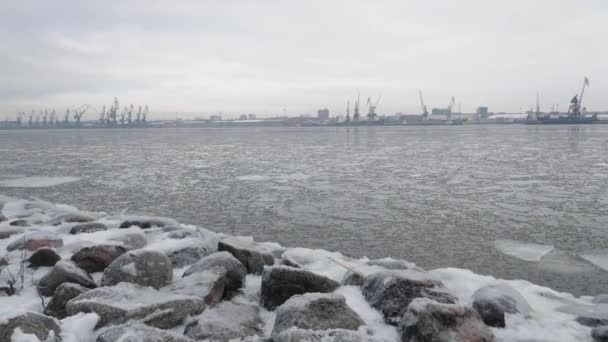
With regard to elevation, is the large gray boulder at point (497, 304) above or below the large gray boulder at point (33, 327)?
below

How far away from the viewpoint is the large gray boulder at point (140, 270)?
11.7ft

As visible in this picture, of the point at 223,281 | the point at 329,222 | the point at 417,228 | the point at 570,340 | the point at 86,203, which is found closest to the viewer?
the point at 570,340

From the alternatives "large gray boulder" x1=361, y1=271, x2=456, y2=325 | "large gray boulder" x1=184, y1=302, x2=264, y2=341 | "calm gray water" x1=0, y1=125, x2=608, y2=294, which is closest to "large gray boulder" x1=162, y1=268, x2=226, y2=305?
"large gray boulder" x1=184, y1=302, x2=264, y2=341

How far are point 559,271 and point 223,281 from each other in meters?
3.50

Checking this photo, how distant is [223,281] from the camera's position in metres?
3.57

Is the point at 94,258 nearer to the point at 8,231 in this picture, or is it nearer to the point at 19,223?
the point at 8,231

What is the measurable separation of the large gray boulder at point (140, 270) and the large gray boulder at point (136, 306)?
12.3 inches

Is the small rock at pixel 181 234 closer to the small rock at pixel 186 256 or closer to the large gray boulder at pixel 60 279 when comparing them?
the small rock at pixel 186 256

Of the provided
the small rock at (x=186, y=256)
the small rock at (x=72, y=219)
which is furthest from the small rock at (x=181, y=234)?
the small rock at (x=72, y=219)

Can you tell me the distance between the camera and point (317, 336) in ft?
8.70

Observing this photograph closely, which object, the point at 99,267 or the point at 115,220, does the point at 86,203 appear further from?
the point at 99,267

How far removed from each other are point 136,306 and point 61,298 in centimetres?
75

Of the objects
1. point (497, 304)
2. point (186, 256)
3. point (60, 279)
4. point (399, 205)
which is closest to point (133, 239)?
point (186, 256)

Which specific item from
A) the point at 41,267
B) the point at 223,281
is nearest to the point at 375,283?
the point at 223,281
